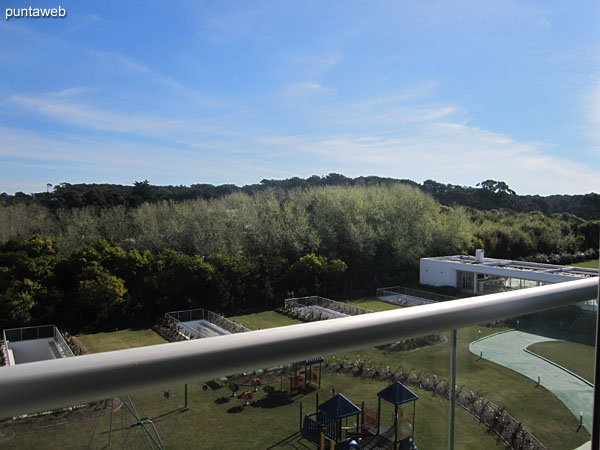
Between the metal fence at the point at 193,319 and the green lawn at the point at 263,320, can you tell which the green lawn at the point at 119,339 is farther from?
the green lawn at the point at 263,320

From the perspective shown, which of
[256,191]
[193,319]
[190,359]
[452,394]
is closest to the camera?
[190,359]

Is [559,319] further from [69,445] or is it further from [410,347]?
[69,445]

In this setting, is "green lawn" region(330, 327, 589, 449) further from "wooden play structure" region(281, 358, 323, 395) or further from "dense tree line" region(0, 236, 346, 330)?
"dense tree line" region(0, 236, 346, 330)

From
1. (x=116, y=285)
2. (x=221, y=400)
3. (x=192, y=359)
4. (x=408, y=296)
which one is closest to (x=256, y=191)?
(x=408, y=296)

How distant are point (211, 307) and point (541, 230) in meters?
20.0

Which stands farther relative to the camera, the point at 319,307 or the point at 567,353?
the point at 319,307

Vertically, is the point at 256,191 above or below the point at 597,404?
above

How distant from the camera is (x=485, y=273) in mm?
17688

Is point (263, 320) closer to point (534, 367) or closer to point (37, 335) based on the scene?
point (37, 335)

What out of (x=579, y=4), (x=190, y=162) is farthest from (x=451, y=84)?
(x=190, y=162)

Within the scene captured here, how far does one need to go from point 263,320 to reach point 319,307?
7.52 feet

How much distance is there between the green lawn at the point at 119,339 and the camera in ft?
43.5

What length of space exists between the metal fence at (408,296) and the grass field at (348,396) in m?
16.2

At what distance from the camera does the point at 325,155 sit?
4022 centimetres
